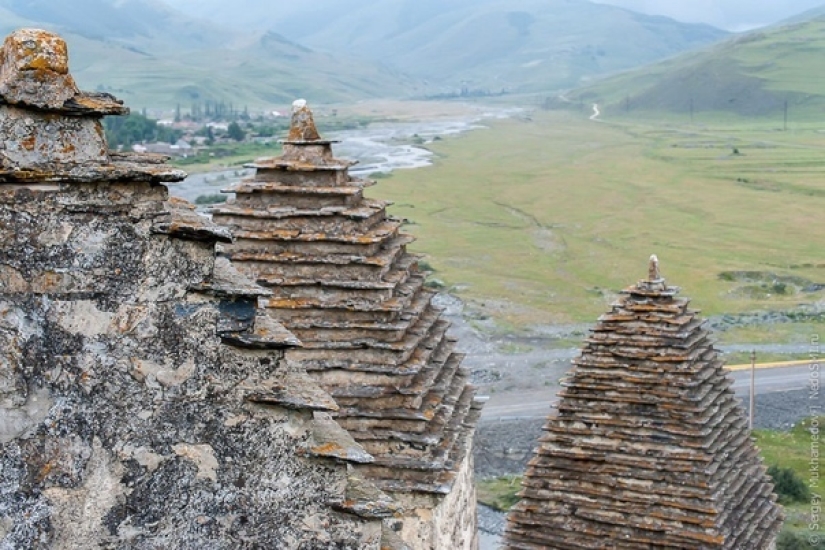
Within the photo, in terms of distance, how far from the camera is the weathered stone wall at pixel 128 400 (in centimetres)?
497

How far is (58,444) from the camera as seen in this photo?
5.02 metres

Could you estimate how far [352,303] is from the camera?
39.6ft

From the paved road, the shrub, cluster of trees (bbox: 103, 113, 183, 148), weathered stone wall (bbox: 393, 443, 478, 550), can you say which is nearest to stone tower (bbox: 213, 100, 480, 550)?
weathered stone wall (bbox: 393, 443, 478, 550)

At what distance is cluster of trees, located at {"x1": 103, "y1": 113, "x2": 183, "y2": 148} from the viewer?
349ft

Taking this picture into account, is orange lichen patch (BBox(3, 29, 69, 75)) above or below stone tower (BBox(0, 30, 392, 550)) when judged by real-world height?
above

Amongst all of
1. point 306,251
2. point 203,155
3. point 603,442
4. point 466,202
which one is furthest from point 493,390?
point 203,155

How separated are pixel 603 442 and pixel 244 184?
5.98 m

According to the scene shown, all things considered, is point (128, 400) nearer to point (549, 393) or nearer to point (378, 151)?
point (549, 393)

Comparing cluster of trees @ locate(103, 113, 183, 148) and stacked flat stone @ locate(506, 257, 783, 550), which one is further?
cluster of trees @ locate(103, 113, 183, 148)

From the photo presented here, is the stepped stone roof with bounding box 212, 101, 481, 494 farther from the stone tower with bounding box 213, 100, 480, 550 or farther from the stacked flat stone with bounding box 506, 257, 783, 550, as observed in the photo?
the stacked flat stone with bounding box 506, 257, 783, 550

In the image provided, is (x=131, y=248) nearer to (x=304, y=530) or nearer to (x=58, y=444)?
(x=58, y=444)

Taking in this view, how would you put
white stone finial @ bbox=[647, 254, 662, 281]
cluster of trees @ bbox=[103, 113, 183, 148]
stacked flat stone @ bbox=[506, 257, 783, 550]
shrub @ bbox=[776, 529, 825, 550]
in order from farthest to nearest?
cluster of trees @ bbox=[103, 113, 183, 148]
shrub @ bbox=[776, 529, 825, 550]
white stone finial @ bbox=[647, 254, 662, 281]
stacked flat stone @ bbox=[506, 257, 783, 550]

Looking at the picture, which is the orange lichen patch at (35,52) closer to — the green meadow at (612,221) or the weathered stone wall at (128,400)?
the weathered stone wall at (128,400)

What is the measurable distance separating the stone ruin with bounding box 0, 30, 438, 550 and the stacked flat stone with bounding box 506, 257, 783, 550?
9.60 m
